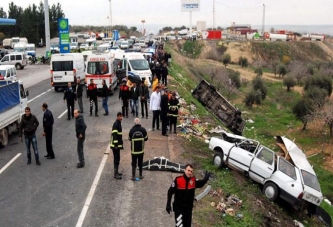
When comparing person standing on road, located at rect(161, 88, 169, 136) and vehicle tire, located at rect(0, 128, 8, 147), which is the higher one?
person standing on road, located at rect(161, 88, 169, 136)

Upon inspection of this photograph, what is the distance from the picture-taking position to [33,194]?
1080 centimetres

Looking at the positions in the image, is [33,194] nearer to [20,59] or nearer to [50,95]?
[50,95]

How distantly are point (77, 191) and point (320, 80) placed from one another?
132 ft

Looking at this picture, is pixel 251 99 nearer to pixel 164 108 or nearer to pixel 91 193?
pixel 164 108

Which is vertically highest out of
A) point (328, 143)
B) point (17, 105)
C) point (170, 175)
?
point (17, 105)

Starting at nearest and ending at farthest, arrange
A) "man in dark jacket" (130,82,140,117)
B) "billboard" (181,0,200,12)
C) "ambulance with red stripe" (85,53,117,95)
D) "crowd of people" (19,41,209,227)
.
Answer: "crowd of people" (19,41,209,227) < "man in dark jacket" (130,82,140,117) < "ambulance with red stripe" (85,53,117,95) < "billboard" (181,0,200,12)

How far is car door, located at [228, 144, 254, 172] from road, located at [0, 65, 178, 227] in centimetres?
193

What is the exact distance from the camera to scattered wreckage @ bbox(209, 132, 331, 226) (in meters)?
13.0

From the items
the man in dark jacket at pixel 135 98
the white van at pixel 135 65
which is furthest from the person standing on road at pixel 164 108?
the white van at pixel 135 65

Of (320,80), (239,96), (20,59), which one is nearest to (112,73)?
(239,96)

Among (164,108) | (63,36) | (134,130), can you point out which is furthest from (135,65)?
(63,36)

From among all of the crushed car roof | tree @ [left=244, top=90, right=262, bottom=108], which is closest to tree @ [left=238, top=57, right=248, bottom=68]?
tree @ [left=244, top=90, right=262, bottom=108]

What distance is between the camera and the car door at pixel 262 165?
44.4 feet

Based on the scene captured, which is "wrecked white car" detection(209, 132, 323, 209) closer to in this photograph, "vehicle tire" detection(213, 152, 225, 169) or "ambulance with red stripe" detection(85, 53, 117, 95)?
"vehicle tire" detection(213, 152, 225, 169)
